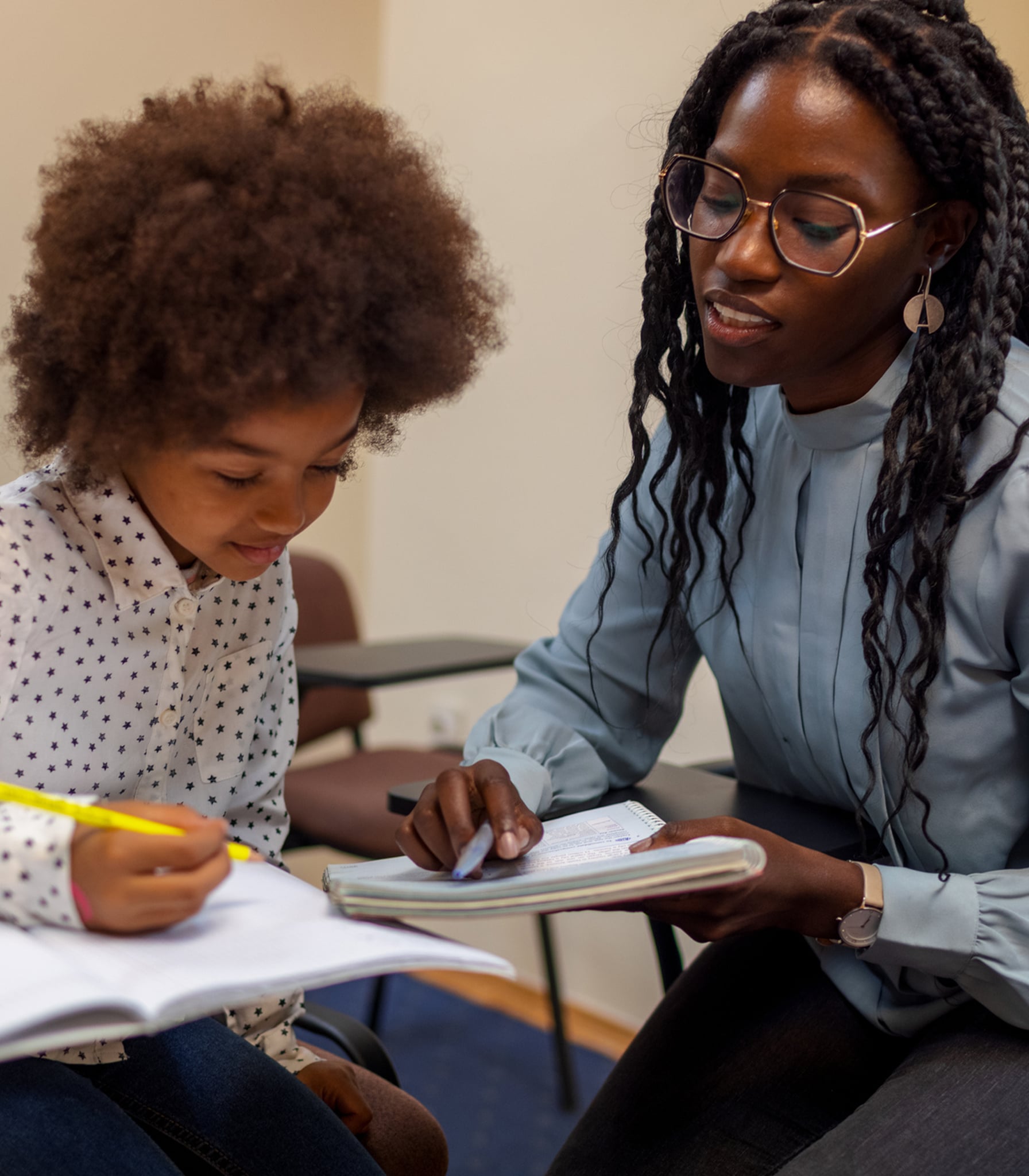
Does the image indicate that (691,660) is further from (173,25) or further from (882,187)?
(173,25)

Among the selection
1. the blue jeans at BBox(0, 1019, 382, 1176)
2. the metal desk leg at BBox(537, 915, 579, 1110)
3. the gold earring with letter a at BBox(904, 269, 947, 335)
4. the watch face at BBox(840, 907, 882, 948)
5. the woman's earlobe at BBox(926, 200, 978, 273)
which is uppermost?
the woman's earlobe at BBox(926, 200, 978, 273)

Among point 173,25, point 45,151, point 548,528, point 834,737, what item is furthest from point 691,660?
point 173,25

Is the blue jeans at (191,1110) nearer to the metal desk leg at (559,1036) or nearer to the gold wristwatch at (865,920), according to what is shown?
the gold wristwatch at (865,920)

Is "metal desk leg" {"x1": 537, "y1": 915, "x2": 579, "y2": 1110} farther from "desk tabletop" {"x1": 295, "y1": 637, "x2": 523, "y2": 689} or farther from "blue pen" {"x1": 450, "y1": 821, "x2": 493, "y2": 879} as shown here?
"blue pen" {"x1": 450, "y1": 821, "x2": 493, "y2": 879}

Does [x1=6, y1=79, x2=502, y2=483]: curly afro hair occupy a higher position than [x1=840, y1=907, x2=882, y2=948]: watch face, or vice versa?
[x1=6, y1=79, x2=502, y2=483]: curly afro hair

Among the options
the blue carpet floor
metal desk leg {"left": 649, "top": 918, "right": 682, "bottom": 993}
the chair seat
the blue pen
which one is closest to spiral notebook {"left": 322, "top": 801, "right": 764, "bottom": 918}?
the blue pen

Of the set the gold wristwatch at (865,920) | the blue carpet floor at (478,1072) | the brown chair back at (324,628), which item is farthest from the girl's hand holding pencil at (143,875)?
the brown chair back at (324,628)

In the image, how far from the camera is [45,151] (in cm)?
203

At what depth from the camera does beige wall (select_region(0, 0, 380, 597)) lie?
1.97 m

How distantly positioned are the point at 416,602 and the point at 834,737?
5.57 ft

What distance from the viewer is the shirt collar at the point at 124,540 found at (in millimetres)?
857

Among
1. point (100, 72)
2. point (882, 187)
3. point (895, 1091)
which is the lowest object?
point (895, 1091)

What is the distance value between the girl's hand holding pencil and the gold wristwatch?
0.50 metres

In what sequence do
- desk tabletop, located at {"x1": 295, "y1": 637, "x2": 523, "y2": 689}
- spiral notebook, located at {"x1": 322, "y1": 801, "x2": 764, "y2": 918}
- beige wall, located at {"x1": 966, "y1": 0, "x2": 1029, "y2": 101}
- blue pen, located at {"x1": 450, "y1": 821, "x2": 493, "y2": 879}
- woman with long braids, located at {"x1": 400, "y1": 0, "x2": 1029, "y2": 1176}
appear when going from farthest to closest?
desk tabletop, located at {"x1": 295, "y1": 637, "x2": 523, "y2": 689}, beige wall, located at {"x1": 966, "y1": 0, "x2": 1029, "y2": 101}, woman with long braids, located at {"x1": 400, "y1": 0, "x2": 1029, "y2": 1176}, blue pen, located at {"x1": 450, "y1": 821, "x2": 493, "y2": 879}, spiral notebook, located at {"x1": 322, "y1": 801, "x2": 764, "y2": 918}
